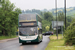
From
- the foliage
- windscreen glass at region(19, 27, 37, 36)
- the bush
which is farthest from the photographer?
the foliage

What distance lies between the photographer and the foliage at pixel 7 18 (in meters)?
43.3

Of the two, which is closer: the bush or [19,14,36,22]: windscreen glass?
the bush

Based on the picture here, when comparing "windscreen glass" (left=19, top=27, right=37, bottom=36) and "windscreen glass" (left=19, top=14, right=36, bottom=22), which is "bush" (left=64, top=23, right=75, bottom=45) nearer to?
"windscreen glass" (left=19, top=27, right=37, bottom=36)

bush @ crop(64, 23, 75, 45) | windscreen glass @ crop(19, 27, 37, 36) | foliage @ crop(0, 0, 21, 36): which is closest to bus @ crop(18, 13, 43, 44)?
windscreen glass @ crop(19, 27, 37, 36)

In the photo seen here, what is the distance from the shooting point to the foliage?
142ft

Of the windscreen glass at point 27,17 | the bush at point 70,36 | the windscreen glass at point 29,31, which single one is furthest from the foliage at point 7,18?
the bush at point 70,36

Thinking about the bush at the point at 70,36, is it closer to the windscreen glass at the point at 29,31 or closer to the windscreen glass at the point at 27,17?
the windscreen glass at the point at 29,31

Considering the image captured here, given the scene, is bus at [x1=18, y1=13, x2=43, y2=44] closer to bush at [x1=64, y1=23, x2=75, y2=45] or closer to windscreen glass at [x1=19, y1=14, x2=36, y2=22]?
windscreen glass at [x1=19, y1=14, x2=36, y2=22]

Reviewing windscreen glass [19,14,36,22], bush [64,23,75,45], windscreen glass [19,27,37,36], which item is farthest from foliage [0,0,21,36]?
bush [64,23,75,45]

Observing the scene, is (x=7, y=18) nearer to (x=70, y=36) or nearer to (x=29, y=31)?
(x=29, y=31)

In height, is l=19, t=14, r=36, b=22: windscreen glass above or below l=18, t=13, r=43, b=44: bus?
above

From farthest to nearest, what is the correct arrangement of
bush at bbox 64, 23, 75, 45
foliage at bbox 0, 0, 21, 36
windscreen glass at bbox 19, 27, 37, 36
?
foliage at bbox 0, 0, 21, 36, windscreen glass at bbox 19, 27, 37, 36, bush at bbox 64, 23, 75, 45

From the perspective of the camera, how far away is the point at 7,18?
42844mm

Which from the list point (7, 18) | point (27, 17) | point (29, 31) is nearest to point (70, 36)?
point (29, 31)
